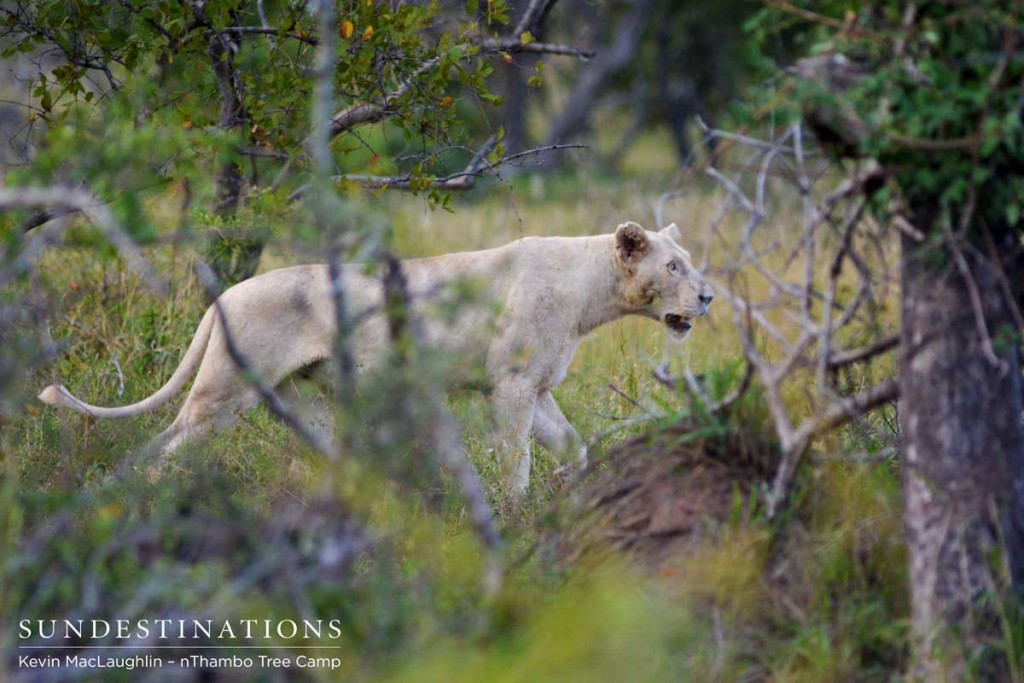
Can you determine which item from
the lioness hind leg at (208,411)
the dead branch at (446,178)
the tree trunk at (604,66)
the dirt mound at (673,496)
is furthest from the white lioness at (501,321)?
the tree trunk at (604,66)

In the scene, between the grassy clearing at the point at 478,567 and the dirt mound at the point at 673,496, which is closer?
the grassy clearing at the point at 478,567

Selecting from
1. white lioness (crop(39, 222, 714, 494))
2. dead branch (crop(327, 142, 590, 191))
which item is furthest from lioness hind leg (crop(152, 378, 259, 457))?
dead branch (crop(327, 142, 590, 191))

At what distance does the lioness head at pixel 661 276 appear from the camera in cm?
661

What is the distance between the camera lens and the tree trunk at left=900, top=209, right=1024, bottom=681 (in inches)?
148

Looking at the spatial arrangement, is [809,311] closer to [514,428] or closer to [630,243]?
[514,428]

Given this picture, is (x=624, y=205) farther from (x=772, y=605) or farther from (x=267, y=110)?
(x=772, y=605)

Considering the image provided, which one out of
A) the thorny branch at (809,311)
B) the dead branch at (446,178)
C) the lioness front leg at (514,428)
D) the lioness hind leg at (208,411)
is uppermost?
the dead branch at (446,178)

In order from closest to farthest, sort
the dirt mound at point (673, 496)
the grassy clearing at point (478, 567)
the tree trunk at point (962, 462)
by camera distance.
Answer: the grassy clearing at point (478, 567) → the tree trunk at point (962, 462) → the dirt mound at point (673, 496)

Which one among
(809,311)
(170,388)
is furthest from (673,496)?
(170,388)

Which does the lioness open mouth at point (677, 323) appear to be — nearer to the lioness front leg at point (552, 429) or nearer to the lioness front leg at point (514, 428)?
the lioness front leg at point (552, 429)

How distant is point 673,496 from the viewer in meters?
4.40

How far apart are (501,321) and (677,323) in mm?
989

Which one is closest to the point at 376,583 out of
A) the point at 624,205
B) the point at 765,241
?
the point at 765,241

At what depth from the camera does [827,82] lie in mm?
3770
